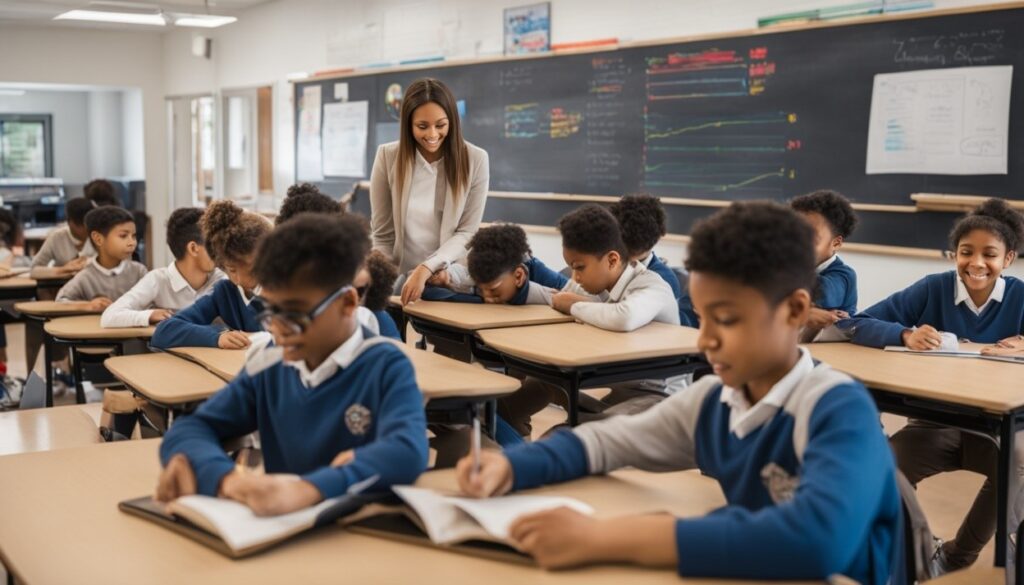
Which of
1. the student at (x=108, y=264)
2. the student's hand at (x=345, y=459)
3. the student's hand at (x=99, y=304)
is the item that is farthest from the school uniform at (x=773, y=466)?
the student at (x=108, y=264)

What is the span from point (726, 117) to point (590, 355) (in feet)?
9.35

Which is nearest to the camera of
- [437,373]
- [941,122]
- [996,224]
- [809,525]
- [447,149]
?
[809,525]

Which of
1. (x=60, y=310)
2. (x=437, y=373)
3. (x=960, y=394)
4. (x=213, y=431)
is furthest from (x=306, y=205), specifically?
(x=960, y=394)

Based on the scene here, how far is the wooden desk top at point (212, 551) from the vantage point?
1.17m

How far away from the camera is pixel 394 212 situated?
152 inches

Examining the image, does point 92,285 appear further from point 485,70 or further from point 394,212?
point 485,70

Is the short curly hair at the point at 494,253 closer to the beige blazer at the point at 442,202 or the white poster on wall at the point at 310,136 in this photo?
the beige blazer at the point at 442,202

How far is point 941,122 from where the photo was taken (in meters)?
4.20

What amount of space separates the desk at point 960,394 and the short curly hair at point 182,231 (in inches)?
92.1

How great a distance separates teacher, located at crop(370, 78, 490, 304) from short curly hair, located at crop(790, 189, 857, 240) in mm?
1187

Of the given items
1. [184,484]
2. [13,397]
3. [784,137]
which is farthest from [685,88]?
[184,484]

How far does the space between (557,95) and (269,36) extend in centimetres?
431

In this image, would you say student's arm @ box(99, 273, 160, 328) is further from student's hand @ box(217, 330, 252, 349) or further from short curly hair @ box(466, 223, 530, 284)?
short curly hair @ box(466, 223, 530, 284)

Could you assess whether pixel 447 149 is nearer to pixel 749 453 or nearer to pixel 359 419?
pixel 359 419
